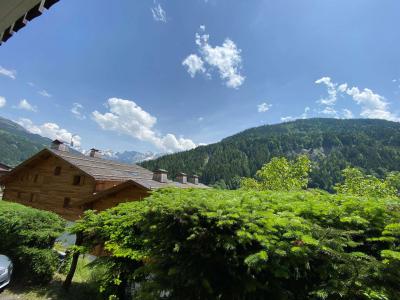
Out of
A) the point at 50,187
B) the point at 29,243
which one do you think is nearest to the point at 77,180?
the point at 50,187

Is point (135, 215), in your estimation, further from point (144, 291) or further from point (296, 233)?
point (296, 233)

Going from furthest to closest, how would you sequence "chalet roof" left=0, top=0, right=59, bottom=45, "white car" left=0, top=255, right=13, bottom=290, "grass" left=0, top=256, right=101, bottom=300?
"grass" left=0, top=256, right=101, bottom=300 < "white car" left=0, top=255, right=13, bottom=290 < "chalet roof" left=0, top=0, right=59, bottom=45

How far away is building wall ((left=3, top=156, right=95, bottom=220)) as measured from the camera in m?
30.7

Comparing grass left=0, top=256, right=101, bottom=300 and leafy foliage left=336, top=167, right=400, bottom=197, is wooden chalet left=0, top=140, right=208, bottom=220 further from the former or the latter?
leafy foliage left=336, top=167, right=400, bottom=197

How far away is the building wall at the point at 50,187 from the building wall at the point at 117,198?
744cm

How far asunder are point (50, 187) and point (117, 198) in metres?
15.6

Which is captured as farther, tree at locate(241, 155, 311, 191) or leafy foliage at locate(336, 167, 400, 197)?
tree at locate(241, 155, 311, 191)

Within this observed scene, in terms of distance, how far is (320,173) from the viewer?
145 meters

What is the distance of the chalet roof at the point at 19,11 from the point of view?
155 inches

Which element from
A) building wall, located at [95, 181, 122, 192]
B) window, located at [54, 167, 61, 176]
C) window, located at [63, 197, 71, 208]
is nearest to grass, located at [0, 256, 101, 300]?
building wall, located at [95, 181, 122, 192]

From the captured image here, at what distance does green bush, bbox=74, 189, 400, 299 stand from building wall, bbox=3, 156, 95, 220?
28689 mm

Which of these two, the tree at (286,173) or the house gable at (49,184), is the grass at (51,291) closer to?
the house gable at (49,184)

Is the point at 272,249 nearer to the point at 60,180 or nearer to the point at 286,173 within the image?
the point at 286,173

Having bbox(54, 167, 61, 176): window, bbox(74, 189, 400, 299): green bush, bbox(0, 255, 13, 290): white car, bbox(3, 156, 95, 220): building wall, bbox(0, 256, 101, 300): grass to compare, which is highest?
bbox(54, 167, 61, 176): window
